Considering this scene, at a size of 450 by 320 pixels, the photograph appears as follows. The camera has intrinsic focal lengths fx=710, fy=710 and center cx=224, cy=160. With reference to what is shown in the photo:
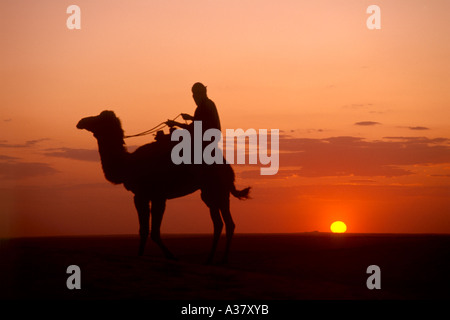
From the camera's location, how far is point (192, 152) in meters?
14.1

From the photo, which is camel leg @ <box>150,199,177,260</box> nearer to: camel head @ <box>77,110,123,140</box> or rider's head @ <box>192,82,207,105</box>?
camel head @ <box>77,110,123,140</box>

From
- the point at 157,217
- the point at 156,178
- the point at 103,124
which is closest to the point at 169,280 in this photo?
the point at 157,217

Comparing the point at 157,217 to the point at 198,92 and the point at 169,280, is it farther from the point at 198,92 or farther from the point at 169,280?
the point at 169,280

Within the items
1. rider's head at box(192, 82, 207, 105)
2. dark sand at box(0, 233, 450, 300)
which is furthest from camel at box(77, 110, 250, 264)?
dark sand at box(0, 233, 450, 300)

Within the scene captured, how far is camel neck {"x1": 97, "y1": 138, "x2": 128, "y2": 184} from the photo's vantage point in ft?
49.6

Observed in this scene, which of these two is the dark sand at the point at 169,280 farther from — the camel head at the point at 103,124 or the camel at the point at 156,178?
the camel head at the point at 103,124

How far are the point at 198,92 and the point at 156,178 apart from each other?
199 centimetres

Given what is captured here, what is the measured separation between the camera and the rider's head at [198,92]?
14.1 meters

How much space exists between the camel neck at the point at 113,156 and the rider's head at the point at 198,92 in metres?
2.10

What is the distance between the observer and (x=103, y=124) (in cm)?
1501
